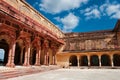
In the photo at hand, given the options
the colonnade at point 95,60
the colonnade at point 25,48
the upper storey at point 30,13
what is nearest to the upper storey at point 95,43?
the colonnade at point 95,60

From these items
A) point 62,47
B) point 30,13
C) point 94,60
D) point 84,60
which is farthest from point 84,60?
point 30,13

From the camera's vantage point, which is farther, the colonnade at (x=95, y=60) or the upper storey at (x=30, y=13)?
the colonnade at (x=95, y=60)

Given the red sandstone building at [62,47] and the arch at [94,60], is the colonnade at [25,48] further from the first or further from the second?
the arch at [94,60]

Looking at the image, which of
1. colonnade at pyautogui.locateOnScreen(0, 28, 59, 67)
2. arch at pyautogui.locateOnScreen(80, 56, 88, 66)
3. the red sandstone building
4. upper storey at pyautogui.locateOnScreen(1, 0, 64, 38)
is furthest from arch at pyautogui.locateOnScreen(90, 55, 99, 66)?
upper storey at pyautogui.locateOnScreen(1, 0, 64, 38)

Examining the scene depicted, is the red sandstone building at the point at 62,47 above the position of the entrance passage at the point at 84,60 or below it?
above

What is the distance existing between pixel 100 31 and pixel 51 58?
1282 centimetres

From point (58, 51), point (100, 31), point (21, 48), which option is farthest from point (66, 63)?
point (100, 31)

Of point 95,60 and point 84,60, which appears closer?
point 95,60

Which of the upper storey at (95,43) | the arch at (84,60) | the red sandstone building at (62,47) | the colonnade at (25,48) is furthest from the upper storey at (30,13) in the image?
the arch at (84,60)

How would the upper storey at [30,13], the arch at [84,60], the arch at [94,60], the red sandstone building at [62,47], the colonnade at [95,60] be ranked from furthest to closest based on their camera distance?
1. the arch at [84,60]
2. the arch at [94,60]
3. the colonnade at [95,60]
4. the red sandstone building at [62,47]
5. the upper storey at [30,13]

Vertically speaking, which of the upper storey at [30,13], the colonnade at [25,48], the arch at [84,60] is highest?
the upper storey at [30,13]

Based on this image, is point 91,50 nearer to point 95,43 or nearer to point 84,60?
point 95,43

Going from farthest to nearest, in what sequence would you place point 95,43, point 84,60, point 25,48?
point 84,60
point 95,43
point 25,48

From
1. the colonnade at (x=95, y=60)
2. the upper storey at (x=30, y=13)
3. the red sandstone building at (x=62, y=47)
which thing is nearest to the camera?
the upper storey at (x=30, y=13)
